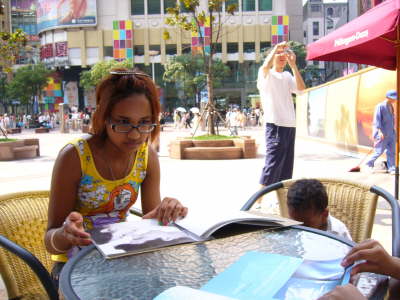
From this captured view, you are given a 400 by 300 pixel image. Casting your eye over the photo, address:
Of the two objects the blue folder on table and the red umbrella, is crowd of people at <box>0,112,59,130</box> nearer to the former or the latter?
the red umbrella

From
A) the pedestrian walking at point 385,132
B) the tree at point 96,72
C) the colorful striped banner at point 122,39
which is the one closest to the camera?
the pedestrian walking at point 385,132

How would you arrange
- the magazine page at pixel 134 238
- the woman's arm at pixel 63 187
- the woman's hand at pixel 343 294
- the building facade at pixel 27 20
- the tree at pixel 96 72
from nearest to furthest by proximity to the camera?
the woman's hand at pixel 343 294
the magazine page at pixel 134 238
the woman's arm at pixel 63 187
the tree at pixel 96 72
the building facade at pixel 27 20

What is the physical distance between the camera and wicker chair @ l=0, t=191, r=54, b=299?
1.94 m

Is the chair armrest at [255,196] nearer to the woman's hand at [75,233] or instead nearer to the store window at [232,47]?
the woman's hand at [75,233]

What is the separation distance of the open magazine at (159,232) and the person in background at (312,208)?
384 mm

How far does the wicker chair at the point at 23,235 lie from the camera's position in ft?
6.37

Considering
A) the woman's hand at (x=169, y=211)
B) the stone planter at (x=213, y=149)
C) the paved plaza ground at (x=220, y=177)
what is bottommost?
the paved plaza ground at (x=220, y=177)

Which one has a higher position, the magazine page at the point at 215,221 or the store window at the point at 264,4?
the store window at the point at 264,4

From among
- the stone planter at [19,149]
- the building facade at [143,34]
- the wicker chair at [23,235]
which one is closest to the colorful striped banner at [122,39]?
the building facade at [143,34]

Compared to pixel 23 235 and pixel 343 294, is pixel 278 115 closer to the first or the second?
pixel 23 235

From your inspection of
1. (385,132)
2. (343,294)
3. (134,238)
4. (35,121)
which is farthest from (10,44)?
(35,121)

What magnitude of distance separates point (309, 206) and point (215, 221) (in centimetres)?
61

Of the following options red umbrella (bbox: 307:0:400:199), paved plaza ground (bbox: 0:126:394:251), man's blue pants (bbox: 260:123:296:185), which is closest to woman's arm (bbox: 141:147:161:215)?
paved plaza ground (bbox: 0:126:394:251)

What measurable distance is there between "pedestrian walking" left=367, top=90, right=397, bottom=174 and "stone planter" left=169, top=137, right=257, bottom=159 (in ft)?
10.9
